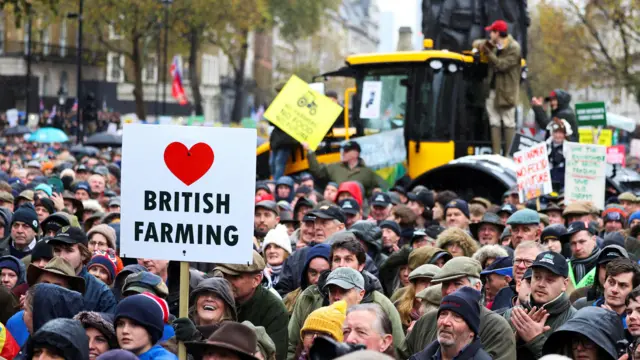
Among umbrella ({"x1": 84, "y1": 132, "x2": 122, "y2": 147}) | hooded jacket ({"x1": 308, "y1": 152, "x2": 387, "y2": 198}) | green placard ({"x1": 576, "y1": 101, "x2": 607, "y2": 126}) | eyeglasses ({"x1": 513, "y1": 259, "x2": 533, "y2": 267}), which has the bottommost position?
umbrella ({"x1": 84, "y1": 132, "x2": 122, "y2": 147})

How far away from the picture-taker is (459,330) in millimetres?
7113

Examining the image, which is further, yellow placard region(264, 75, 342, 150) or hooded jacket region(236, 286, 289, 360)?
yellow placard region(264, 75, 342, 150)

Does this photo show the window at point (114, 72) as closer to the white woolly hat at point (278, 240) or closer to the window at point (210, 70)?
the window at point (210, 70)

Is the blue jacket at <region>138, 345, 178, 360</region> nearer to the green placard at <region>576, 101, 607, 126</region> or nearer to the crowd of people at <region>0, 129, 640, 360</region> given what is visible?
the crowd of people at <region>0, 129, 640, 360</region>

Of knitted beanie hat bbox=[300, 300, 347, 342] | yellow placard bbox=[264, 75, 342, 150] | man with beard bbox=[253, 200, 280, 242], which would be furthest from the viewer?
yellow placard bbox=[264, 75, 342, 150]

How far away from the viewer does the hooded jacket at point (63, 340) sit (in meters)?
6.43

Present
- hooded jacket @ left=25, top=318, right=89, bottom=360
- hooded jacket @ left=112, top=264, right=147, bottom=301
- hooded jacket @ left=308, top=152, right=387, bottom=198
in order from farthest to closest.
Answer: hooded jacket @ left=308, top=152, right=387, bottom=198, hooded jacket @ left=112, top=264, right=147, bottom=301, hooded jacket @ left=25, top=318, right=89, bottom=360

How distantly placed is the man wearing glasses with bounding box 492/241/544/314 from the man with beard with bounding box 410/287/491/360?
1977mm

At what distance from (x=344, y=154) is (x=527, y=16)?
13.9ft

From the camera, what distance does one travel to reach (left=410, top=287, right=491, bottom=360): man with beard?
23.2 feet

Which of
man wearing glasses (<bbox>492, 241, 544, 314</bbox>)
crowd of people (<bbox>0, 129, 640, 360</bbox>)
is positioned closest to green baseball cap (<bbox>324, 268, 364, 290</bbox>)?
crowd of people (<bbox>0, 129, 640, 360</bbox>)

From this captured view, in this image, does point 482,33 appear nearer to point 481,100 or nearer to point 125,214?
point 481,100

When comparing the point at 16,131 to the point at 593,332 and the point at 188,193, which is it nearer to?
the point at 188,193

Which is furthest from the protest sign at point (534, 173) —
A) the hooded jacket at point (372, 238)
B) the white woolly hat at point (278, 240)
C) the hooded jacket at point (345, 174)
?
the white woolly hat at point (278, 240)
